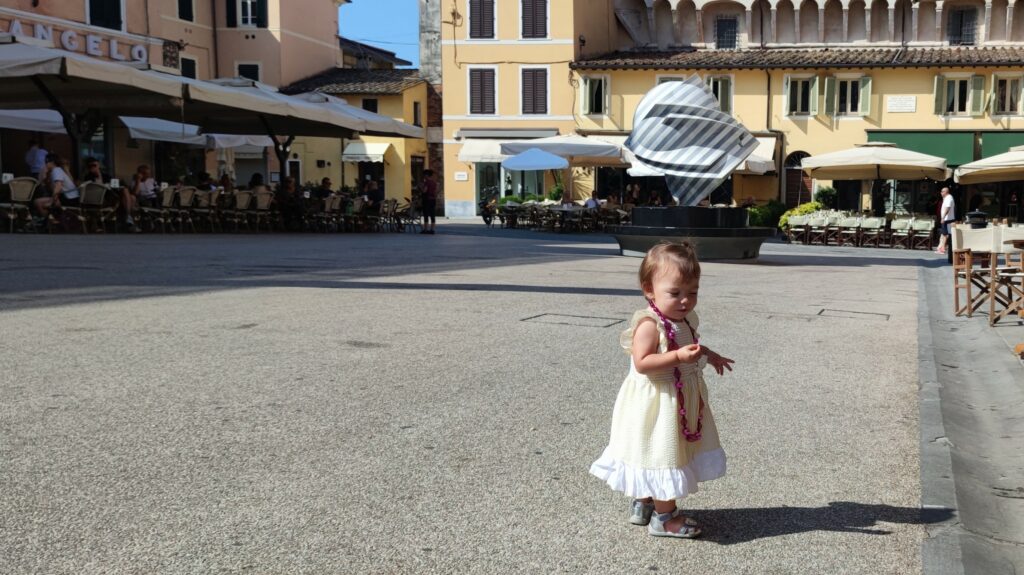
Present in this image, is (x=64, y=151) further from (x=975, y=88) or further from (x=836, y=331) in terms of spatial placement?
(x=975, y=88)

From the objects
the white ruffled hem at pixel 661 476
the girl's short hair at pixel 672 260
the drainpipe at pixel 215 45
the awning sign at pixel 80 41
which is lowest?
the white ruffled hem at pixel 661 476

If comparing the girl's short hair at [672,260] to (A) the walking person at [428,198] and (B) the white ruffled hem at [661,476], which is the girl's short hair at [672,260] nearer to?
(B) the white ruffled hem at [661,476]

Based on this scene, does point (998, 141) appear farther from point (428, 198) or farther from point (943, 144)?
point (428, 198)

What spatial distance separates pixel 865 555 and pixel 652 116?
50.0ft

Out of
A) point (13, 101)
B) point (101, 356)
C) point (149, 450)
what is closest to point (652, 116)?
point (13, 101)

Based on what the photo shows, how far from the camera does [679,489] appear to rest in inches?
127

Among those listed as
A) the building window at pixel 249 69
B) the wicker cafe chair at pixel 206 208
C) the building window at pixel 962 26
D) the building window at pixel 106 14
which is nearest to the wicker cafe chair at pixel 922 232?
the wicker cafe chair at pixel 206 208

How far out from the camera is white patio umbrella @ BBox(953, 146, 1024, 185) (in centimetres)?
2033

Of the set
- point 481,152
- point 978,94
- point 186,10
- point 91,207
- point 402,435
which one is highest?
point 186,10

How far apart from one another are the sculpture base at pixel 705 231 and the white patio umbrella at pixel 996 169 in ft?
21.5

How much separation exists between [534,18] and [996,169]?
23.0 m

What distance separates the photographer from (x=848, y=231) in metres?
24.9

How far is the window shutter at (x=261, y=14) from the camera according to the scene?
136 feet

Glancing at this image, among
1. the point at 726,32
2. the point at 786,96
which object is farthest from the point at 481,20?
the point at 786,96
